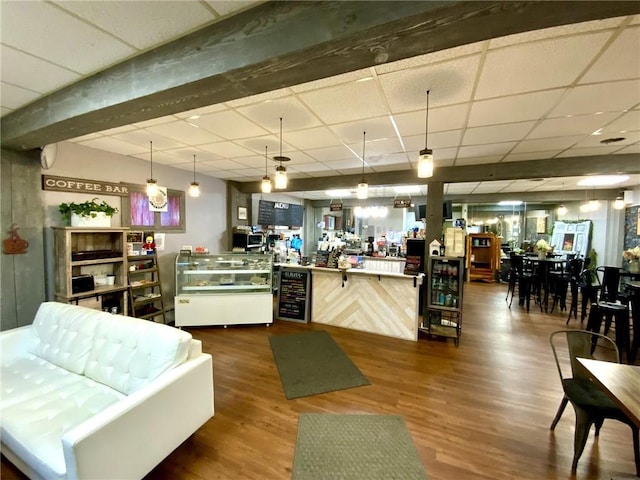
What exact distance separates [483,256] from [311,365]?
8.65 m

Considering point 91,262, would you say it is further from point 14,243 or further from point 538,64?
point 538,64

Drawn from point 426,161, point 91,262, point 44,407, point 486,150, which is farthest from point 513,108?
point 91,262

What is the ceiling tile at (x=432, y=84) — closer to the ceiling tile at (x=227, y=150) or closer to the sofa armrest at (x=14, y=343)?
the ceiling tile at (x=227, y=150)

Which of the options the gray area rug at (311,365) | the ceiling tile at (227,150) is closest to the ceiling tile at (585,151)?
the gray area rug at (311,365)

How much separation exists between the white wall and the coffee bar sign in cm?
7

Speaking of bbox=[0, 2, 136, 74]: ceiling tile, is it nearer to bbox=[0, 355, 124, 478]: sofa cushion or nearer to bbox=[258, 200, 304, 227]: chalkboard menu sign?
bbox=[0, 355, 124, 478]: sofa cushion

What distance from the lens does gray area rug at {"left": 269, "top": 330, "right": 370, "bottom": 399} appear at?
2.90 meters

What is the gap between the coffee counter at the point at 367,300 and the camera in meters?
4.21

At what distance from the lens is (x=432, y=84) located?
213cm

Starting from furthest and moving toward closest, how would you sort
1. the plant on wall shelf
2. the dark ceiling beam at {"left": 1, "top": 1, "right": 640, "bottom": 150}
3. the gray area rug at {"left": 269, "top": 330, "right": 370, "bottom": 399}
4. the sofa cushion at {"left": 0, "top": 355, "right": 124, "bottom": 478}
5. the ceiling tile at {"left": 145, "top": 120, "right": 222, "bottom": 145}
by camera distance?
the plant on wall shelf, the ceiling tile at {"left": 145, "top": 120, "right": 222, "bottom": 145}, the gray area rug at {"left": 269, "top": 330, "right": 370, "bottom": 399}, the sofa cushion at {"left": 0, "top": 355, "right": 124, "bottom": 478}, the dark ceiling beam at {"left": 1, "top": 1, "right": 640, "bottom": 150}

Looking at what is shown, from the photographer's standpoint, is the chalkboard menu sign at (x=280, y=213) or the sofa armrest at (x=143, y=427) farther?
the chalkboard menu sign at (x=280, y=213)

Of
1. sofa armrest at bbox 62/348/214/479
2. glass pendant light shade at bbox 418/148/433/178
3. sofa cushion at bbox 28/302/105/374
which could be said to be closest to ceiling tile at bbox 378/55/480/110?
glass pendant light shade at bbox 418/148/433/178

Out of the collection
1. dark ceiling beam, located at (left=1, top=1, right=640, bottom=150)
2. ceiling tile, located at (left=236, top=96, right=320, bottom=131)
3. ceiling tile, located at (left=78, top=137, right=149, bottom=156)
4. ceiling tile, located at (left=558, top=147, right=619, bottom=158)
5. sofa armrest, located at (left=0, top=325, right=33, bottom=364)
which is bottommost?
sofa armrest, located at (left=0, top=325, right=33, bottom=364)

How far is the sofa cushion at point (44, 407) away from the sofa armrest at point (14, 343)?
0.39 ft
